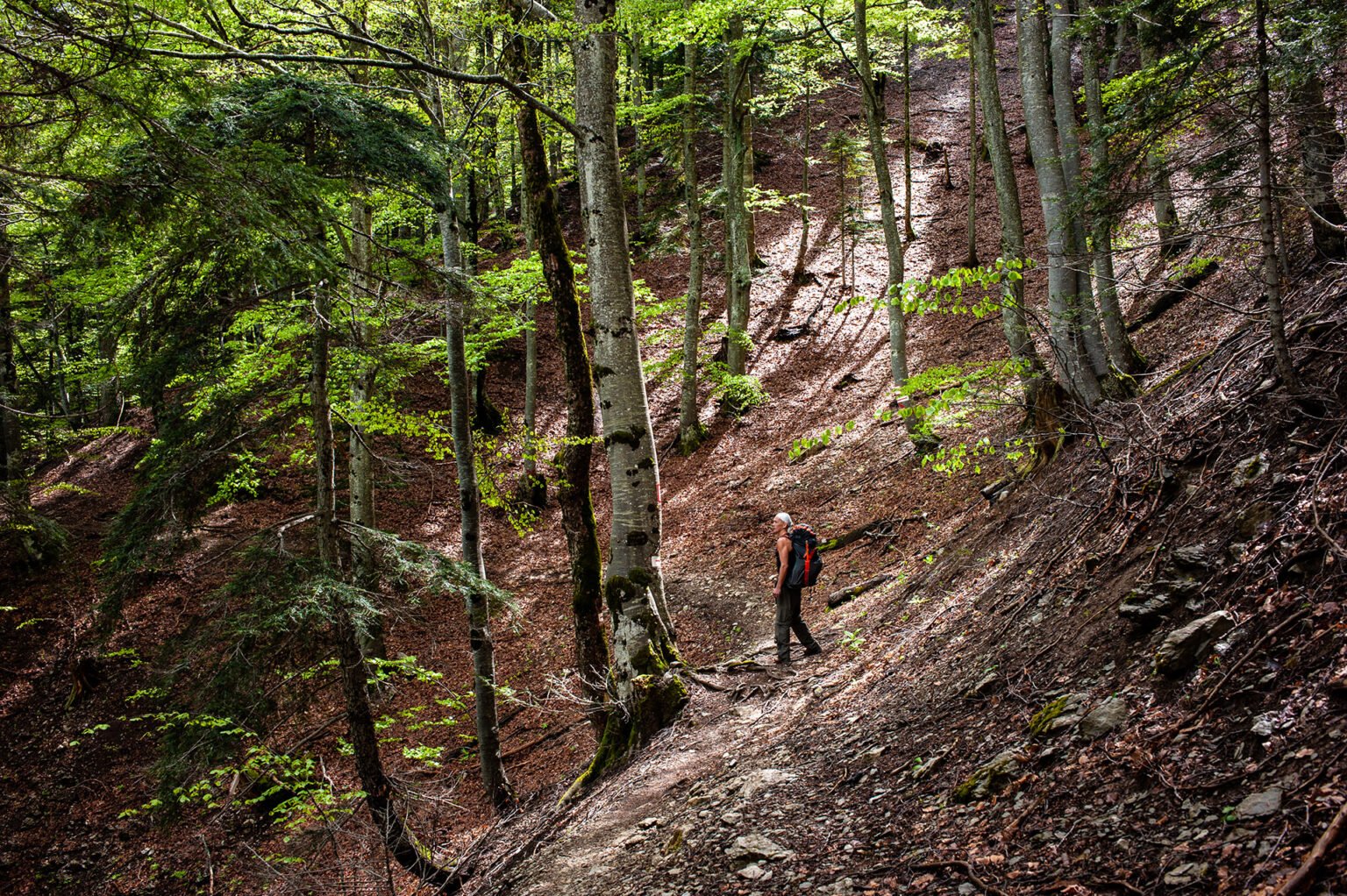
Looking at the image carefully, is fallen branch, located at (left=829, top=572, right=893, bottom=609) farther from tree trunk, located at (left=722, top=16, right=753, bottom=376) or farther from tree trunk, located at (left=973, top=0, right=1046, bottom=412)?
tree trunk, located at (left=722, top=16, right=753, bottom=376)

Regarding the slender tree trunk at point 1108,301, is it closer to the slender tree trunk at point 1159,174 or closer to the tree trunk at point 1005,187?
the slender tree trunk at point 1159,174

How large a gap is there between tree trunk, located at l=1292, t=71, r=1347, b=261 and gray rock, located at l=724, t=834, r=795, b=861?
4.65 m

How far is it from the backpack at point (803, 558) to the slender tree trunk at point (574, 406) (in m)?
2.13

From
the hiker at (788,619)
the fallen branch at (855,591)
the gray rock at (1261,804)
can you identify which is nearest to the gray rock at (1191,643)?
the gray rock at (1261,804)

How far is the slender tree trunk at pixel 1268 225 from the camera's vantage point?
3.77 m

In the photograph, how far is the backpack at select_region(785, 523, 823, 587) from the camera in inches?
322

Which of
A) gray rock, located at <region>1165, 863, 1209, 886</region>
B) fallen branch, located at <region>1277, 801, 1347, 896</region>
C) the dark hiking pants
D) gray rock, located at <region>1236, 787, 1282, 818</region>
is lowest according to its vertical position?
the dark hiking pants

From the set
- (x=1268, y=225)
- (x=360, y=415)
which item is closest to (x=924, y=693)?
(x=1268, y=225)

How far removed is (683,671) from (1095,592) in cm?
400

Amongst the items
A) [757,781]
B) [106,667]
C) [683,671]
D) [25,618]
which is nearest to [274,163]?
[757,781]

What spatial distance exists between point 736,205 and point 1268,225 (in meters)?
14.7

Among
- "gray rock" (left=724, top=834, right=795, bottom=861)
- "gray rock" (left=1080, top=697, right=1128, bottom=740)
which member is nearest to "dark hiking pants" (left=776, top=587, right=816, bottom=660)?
"gray rock" (left=724, top=834, right=795, bottom=861)

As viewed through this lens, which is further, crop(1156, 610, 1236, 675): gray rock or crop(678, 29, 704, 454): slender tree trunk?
crop(678, 29, 704, 454): slender tree trunk

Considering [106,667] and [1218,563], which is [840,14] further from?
[106,667]
